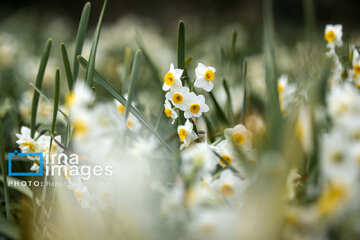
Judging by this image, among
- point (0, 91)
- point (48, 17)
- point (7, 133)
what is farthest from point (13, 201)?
point (48, 17)

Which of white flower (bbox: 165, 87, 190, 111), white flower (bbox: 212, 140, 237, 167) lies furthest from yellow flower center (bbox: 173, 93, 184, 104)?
white flower (bbox: 212, 140, 237, 167)

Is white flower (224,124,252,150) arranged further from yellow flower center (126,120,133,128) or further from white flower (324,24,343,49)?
white flower (324,24,343,49)

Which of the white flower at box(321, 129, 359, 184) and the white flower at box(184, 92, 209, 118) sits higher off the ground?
the white flower at box(184, 92, 209, 118)

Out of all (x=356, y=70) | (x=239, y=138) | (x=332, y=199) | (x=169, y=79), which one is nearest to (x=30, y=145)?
(x=169, y=79)

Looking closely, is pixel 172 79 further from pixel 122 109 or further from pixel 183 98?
pixel 122 109

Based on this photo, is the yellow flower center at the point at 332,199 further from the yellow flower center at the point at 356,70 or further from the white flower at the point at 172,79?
the yellow flower center at the point at 356,70

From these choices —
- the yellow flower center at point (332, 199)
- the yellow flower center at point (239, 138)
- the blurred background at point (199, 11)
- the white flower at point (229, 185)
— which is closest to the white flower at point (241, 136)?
the yellow flower center at point (239, 138)
